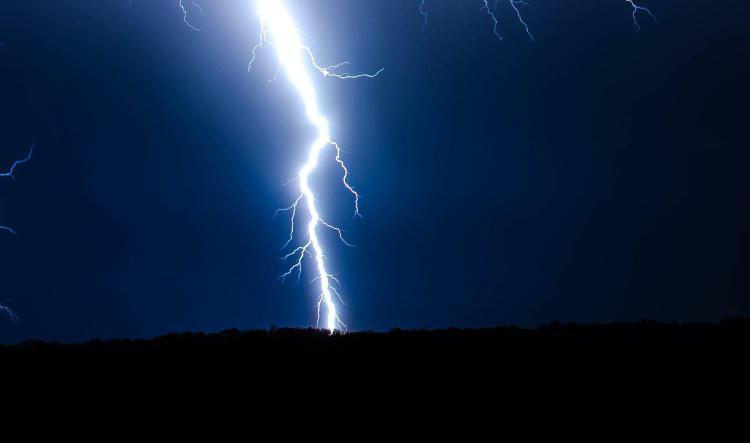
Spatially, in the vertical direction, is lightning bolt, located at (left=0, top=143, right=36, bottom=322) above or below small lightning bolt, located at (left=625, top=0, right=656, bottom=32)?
below

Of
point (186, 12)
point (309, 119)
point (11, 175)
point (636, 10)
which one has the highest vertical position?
point (636, 10)

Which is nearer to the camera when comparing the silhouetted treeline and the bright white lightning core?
the silhouetted treeline

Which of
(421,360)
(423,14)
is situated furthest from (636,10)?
(421,360)

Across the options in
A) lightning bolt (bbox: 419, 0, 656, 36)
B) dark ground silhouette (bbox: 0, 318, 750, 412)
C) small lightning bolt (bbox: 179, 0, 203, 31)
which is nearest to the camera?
dark ground silhouette (bbox: 0, 318, 750, 412)

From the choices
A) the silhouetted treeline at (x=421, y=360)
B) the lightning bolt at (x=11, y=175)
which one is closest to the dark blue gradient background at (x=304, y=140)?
the lightning bolt at (x=11, y=175)

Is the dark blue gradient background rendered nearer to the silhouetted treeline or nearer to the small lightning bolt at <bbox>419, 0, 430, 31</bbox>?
the small lightning bolt at <bbox>419, 0, 430, 31</bbox>

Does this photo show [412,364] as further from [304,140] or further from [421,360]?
[304,140]

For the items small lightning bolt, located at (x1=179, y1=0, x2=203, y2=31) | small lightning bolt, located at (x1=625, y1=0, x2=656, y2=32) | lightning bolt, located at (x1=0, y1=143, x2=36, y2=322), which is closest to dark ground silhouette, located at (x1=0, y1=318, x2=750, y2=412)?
lightning bolt, located at (x1=0, y1=143, x2=36, y2=322)

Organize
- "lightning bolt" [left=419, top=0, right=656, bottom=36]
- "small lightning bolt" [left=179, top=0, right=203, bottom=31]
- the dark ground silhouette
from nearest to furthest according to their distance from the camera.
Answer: the dark ground silhouette, "small lightning bolt" [left=179, top=0, right=203, bottom=31], "lightning bolt" [left=419, top=0, right=656, bottom=36]

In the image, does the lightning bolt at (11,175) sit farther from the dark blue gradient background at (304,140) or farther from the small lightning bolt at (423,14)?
the small lightning bolt at (423,14)
